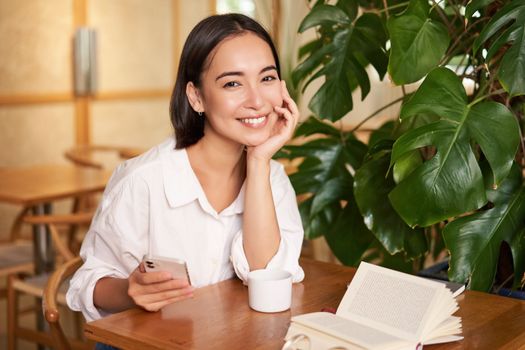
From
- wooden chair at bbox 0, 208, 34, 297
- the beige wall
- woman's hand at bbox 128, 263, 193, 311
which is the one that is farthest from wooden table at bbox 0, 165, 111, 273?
woman's hand at bbox 128, 263, 193, 311

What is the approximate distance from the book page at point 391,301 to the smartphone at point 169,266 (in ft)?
1.02

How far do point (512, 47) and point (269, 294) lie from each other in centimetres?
82

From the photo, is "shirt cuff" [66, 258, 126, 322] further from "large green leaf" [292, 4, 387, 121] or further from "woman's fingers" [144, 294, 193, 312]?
"large green leaf" [292, 4, 387, 121]

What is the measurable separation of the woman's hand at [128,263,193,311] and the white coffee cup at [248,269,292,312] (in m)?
0.14

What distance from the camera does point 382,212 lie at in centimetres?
219

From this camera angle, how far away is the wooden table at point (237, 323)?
1.52 m

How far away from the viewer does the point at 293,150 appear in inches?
102

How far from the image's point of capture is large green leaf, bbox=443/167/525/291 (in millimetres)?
1996

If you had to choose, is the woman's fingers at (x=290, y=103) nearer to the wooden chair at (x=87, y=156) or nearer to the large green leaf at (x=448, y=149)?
the large green leaf at (x=448, y=149)

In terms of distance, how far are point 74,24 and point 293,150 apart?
151 inches

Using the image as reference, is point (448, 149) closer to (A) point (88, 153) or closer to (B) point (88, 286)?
(B) point (88, 286)

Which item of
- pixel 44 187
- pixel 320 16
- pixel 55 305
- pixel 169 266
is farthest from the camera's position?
pixel 44 187

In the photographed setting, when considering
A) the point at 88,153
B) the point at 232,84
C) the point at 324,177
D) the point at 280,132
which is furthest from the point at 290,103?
the point at 88,153

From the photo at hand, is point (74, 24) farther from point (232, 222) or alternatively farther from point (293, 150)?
point (232, 222)
